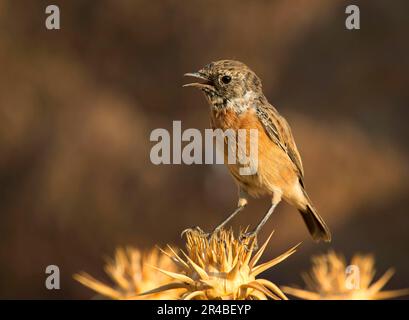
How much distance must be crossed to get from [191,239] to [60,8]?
7.90 m

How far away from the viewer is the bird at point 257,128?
3.87 meters

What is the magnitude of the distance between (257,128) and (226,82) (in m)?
0.44

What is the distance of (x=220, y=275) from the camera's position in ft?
6.81

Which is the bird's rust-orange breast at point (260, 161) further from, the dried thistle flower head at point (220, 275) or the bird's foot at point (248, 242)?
the dried thistle flower head at point (220, 275)

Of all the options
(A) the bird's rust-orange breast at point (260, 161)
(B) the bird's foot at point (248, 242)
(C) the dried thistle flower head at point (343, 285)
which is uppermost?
(A) the bird's rust-orange breast at point (260, 161)

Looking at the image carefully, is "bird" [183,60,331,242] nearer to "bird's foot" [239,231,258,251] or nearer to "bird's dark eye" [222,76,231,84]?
"bird's dark eye" [222,76,231,84]

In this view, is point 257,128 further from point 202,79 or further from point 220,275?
point 220,275

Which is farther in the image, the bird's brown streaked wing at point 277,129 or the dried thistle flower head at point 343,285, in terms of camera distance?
the bird's brown streaked wing at point 277,129

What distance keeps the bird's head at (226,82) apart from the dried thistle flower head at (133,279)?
149 cm

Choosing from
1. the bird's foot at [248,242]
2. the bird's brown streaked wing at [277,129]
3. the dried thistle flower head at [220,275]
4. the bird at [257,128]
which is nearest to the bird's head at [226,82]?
the bird at [257,128]

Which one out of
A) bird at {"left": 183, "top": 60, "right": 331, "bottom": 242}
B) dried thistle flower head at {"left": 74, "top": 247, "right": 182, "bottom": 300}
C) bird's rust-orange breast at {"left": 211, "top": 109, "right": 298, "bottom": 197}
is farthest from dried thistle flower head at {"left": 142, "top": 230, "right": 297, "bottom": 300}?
bird's rust-orange breast at {"left": 211, "top": 109, "right": 298, "bottom": 197}

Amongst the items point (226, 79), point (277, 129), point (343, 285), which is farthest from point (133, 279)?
point (277, 129)
